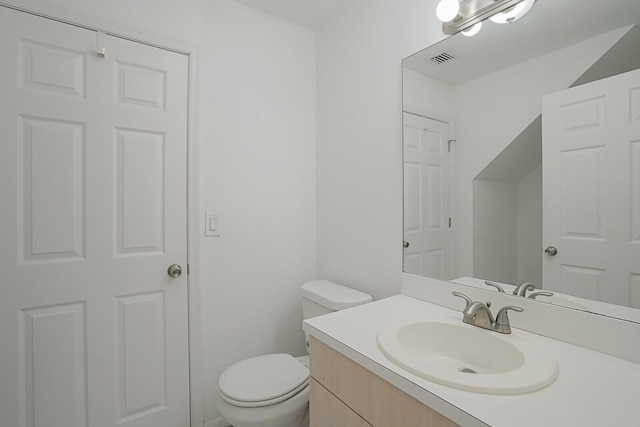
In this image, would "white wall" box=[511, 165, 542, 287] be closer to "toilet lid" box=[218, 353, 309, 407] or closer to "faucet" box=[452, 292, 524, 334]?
"faucet" box=[452, 292, 524, 334]

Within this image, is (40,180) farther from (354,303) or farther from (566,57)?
(566,57)

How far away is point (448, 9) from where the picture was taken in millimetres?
1159

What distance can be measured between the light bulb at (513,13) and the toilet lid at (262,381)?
1644mm

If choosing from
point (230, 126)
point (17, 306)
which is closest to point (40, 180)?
point (17, 306)

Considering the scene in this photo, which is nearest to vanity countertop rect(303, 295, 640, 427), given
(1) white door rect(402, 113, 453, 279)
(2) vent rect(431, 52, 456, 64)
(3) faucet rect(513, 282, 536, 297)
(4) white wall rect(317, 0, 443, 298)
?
(3) faucet rect(513, 282, 536, 297)

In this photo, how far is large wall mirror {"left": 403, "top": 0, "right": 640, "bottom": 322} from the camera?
33.7 inches

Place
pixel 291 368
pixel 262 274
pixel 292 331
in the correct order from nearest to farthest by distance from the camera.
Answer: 1. pixel 291 368
2. pixel 262 274
3. pixel 292 331

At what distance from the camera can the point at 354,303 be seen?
4.85 ft

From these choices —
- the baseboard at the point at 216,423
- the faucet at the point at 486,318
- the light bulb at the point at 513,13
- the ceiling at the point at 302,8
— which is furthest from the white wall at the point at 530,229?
the baseboard at the point at 216,423

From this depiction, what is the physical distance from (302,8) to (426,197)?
131cm

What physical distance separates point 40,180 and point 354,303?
1.46 metres

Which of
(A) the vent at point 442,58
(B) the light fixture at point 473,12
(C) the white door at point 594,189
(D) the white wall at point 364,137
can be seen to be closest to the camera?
(C) the white door at point 594,189

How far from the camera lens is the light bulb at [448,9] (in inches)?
45.5

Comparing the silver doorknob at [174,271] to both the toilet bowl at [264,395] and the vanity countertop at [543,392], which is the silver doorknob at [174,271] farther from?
the vanity countertop at [543,392]
